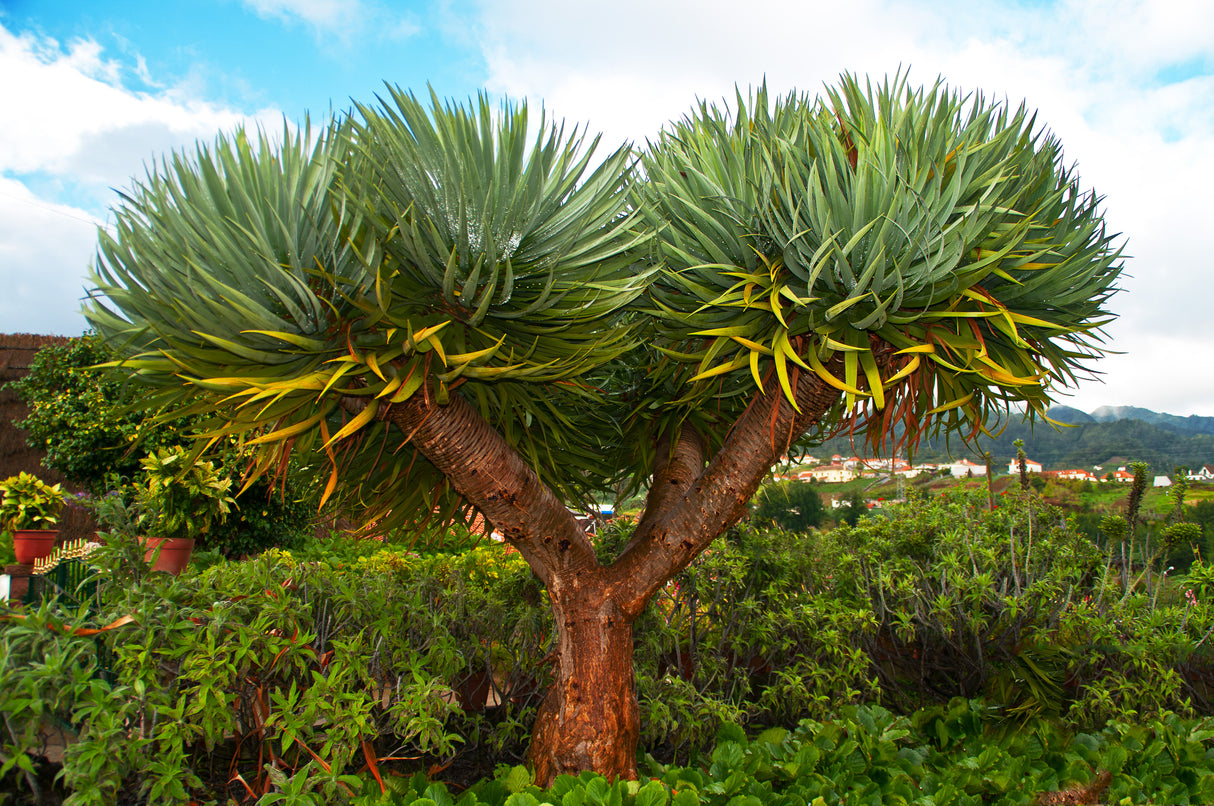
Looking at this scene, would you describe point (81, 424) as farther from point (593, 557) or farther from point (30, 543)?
point (593, 557)

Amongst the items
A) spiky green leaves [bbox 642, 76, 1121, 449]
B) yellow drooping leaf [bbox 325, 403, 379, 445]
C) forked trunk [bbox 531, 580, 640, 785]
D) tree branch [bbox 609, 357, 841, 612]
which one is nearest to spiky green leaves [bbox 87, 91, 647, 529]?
yellow drooping leaf [bbox 325, 403, 379, 445]

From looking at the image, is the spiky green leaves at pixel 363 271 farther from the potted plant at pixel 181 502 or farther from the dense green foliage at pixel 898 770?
the potted plant at pixel 181 502

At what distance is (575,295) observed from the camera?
9.20 ft

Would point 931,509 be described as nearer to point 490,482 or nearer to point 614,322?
point 614,322

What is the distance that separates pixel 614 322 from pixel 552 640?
174cm

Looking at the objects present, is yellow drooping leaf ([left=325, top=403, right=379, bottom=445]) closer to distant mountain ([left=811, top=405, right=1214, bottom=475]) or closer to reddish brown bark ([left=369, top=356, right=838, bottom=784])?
reddish brown bark ([left=369, top=356, right=838, bottom=784])

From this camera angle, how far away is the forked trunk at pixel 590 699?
305 cm

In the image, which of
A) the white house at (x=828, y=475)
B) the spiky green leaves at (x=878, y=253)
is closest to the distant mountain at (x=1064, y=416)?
the spiky green leaves at (x=878, y=253)

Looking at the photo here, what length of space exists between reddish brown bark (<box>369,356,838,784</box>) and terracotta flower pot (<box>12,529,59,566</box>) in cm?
724

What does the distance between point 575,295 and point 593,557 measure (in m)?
1.19

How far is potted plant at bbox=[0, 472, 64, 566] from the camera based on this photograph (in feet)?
25.7

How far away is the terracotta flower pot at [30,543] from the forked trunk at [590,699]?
7277 millimetres

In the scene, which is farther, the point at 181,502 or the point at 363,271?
the point at 181,502

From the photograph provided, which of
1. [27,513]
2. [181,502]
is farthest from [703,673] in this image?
[27,513]
